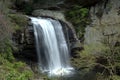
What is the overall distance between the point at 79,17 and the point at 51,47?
473 centimetres

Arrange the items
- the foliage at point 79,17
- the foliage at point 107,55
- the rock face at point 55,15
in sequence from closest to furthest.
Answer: the foliage at point 107,55 < the rock face at point 55,15 < the foliage at point 79,17

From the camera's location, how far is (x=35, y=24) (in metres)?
23.1

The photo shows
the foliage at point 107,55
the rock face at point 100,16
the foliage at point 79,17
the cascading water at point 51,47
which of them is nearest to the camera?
the foliage at point 107,55

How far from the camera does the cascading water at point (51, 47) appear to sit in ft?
74.3

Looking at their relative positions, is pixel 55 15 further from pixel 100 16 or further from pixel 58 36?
pixel 100 16

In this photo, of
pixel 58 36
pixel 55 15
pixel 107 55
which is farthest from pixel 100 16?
pixel 107 55

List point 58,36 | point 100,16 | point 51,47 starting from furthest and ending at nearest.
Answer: point 100,16 < point 58,36 < point 51,47

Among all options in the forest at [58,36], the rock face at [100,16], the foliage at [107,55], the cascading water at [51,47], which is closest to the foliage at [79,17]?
the forest at [58,36]

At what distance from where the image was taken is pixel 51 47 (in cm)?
2316

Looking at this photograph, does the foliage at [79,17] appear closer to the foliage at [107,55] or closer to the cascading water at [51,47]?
the cascading water at [51,47]

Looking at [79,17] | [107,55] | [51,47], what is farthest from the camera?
[79,17]

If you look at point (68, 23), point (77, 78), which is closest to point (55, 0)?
point (68, 23)

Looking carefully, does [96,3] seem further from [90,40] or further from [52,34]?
[52,34]

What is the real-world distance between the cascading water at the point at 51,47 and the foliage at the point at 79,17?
77.3 inches
